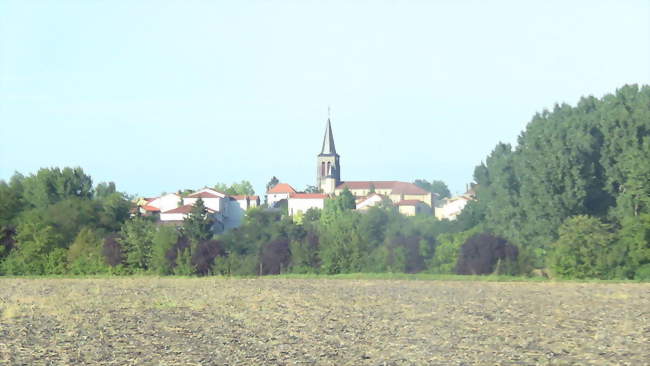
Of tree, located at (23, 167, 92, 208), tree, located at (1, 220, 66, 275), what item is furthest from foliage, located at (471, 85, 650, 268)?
tree, located at (23, 167, 92, 208)

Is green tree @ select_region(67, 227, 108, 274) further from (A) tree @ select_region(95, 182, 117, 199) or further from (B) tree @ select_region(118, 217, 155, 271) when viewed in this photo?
(A) tree @ select_region(95, 182, 117, 199)

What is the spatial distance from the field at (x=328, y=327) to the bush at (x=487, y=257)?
709 inches

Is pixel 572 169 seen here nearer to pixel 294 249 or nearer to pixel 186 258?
pixel 294 249

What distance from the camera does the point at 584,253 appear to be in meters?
56.7

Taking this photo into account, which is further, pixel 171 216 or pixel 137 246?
pixel 171 216

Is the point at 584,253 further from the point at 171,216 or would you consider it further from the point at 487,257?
the point at 171,216

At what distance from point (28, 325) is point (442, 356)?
46.1ft

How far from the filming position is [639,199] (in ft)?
205

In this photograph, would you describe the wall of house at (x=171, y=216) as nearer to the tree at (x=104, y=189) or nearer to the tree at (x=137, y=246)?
the tree at (x=104, y=189)

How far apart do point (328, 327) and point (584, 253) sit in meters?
35.1

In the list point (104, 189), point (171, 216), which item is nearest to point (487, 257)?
point (104, 189)

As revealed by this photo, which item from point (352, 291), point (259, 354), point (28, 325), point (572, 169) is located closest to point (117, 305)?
point (28, 325)

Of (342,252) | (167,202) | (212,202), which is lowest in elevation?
(342,252)

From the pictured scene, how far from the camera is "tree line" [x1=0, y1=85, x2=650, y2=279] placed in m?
63.1
